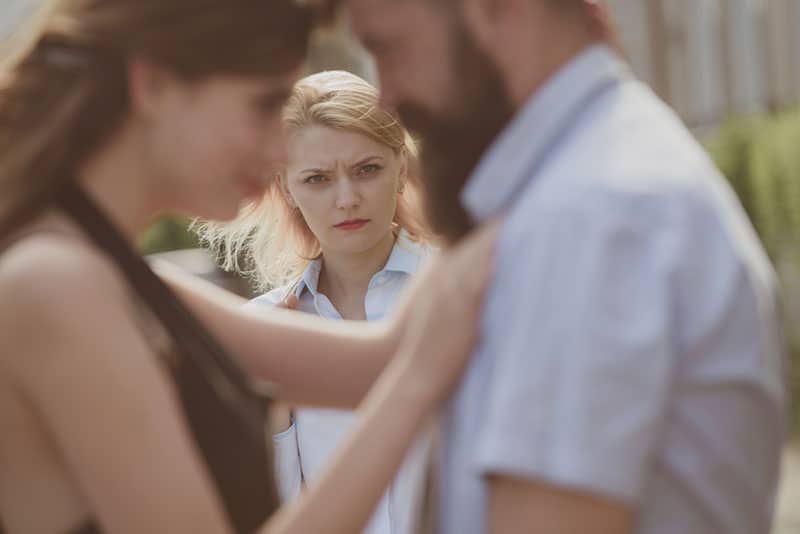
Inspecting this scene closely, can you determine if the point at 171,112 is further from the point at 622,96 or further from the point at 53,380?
the point at 622,96

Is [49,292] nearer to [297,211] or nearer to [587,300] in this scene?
[587,300]

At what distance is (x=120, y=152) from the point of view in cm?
239

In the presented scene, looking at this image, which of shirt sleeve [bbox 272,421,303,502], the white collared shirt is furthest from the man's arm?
shirt sleeve [bbox 272,421,303,502]

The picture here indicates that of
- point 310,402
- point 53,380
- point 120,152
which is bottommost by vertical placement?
point 310,402

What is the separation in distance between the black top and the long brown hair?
8 cm

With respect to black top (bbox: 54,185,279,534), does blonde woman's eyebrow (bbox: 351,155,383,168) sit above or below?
below

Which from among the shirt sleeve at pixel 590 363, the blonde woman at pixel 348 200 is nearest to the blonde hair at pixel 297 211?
the blonde woman at pixel 348 200

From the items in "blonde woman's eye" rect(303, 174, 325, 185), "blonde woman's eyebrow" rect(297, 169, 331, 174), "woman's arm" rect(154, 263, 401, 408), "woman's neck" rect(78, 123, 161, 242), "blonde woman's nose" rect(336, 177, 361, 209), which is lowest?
"blonde woman's nose" rect(336, 177, 361, 209)

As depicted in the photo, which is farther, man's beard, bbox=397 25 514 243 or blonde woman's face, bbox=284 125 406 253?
blonde woman's face, bbox=284 125 406 253

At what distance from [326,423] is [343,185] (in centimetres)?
69

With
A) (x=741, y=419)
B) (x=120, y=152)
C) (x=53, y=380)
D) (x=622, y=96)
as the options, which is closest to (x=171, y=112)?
(x=120, y=152)

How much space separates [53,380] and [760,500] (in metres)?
0.99

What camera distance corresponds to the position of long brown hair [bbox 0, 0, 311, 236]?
90.9 inches

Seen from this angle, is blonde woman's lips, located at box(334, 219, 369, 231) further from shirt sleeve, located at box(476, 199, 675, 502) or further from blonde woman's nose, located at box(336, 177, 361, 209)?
shirt sleeve, located at box(476, 199, 675, 502)
